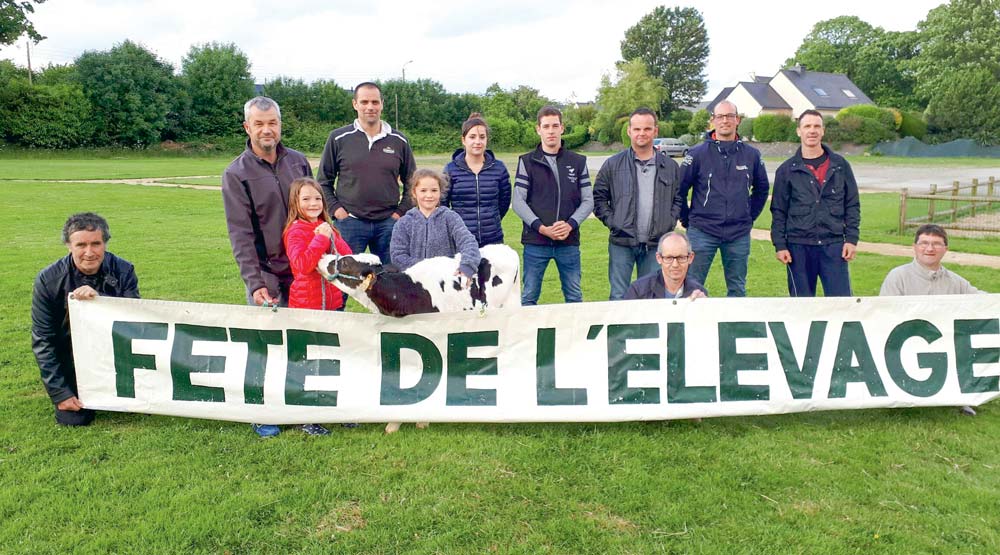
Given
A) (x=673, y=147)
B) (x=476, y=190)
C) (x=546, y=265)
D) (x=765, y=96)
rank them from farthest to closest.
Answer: (x=765, y=96)
(x=673, y=147)
(x=546, y=265)
(x=476, y=190)

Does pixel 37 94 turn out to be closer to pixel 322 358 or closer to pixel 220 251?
pixel 220 251

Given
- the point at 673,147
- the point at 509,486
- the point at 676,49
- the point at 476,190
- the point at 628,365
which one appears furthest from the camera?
the point at 676,49

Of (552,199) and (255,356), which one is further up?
(552,199)

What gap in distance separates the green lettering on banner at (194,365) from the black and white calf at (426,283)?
3.49 feet

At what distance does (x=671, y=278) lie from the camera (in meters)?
5.02

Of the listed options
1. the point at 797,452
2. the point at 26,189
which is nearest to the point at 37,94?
the point at 26,189

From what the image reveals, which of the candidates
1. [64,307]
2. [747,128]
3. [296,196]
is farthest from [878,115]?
[64,307]

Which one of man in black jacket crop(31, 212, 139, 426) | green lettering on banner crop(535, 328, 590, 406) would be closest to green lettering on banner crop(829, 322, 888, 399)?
green lettering on banner crop(535, 328, 590, 406)

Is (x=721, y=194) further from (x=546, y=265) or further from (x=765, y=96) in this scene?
(x=765, y=96)

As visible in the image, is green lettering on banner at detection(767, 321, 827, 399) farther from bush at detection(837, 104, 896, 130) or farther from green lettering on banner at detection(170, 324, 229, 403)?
bush at detection(837, 104, 896, 130)

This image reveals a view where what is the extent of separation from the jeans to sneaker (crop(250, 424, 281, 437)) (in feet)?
14.8

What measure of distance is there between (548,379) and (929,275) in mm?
3186

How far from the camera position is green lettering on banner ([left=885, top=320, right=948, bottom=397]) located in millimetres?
4906

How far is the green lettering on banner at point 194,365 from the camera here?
4.88m
